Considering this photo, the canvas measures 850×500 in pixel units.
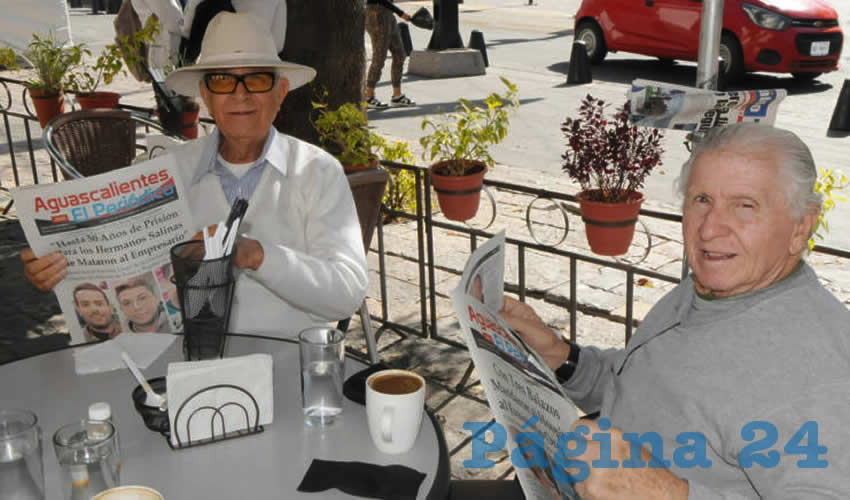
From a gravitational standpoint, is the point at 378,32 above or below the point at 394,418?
above

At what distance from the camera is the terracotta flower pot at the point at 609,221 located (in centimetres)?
362

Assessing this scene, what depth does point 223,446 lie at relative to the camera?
1801mm

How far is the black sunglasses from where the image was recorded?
2.70 meters

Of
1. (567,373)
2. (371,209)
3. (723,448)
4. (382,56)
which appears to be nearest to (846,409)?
(723,448)

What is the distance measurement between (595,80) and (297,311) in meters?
9.92

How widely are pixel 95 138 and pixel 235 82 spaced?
2625 millimetres

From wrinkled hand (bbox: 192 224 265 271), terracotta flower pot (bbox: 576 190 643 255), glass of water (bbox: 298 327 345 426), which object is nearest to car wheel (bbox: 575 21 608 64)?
terracotta flower pot (bbox: 576 190 643 255)

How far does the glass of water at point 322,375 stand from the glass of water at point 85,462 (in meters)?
0.45

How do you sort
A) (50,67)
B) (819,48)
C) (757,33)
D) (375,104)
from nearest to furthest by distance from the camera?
(50,67) < (375,104) < (819,48) < (757,33)

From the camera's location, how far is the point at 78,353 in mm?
2219

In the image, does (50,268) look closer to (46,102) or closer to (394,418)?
(394,418)

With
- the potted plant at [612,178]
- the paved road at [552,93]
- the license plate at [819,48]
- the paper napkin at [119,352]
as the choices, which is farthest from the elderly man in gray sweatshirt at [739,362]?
the license plate at [819,48]

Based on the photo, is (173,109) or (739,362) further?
(173,109)

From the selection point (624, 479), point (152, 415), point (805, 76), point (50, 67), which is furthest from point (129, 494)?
point (805, 76)
